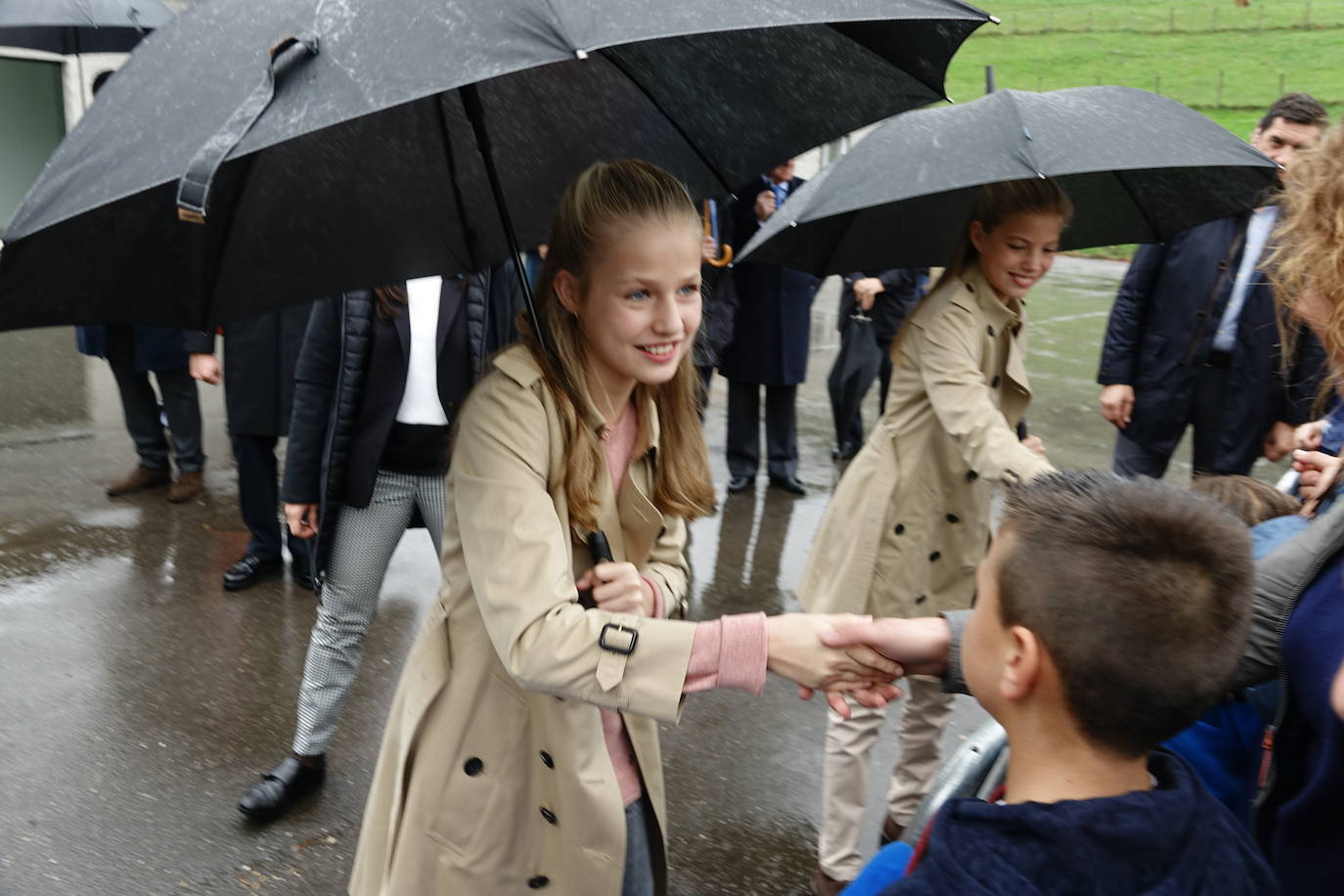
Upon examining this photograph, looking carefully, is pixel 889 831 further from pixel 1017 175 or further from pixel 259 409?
pixel 259 409

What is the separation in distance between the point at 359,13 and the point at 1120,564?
3.98 ft

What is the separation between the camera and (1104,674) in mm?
1342

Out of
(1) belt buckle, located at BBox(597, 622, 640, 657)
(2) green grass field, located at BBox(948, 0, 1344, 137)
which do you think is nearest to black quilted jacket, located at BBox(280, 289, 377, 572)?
(1) belt buckle, located at BBox(597, 622, 640, 657)

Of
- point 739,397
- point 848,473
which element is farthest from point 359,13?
point 739,397

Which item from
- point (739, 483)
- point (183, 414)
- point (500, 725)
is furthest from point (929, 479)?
point (183, 414)

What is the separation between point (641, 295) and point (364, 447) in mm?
1700

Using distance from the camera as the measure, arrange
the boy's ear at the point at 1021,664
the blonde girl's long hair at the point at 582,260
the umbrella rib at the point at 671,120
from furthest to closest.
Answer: the umbrella rib at the point at 671,120, the blonde girl's long hair at the point at 582,260, the boy's ear at the point at 1021,664

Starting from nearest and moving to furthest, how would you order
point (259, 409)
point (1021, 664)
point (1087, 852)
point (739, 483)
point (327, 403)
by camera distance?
point (1087, 852), point (1021, 664), point (327, 403), point (259, 409), point (739, 483)

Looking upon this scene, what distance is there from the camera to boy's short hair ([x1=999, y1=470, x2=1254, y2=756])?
1.33 m

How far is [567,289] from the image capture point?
6.56 ft

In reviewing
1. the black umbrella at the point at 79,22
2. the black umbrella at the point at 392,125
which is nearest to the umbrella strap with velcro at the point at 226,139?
the black umbrella at the point at 392,125

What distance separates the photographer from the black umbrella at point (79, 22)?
17.1 feet

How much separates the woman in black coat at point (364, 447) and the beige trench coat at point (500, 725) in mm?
1404

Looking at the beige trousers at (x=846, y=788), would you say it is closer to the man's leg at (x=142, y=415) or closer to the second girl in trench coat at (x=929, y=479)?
the second girl in trench coat at (x=929, y=479)
